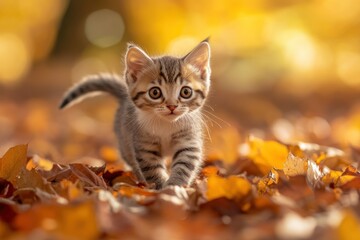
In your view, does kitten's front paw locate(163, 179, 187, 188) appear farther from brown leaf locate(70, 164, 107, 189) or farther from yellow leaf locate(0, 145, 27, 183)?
yellow leaf locate(0, 145, 27, 183)

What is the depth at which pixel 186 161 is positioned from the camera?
428cm

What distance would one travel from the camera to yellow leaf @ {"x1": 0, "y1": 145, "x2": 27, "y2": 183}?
11.2ft

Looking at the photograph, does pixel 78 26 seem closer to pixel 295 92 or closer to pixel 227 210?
pixel 295 92

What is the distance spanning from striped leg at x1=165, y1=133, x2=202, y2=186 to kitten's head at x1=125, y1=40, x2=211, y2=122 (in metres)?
0.18

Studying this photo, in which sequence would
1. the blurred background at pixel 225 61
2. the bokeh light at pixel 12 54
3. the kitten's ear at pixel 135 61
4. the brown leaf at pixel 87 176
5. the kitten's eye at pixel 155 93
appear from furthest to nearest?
1. the bokeh light at pixel 12 54
2. the blurred background at pixel 225 61
3. the kitten's ear at pixel 135 61
4. the kitten's eye at pixel 155 93
5. the brown leaf at pixel 87 176

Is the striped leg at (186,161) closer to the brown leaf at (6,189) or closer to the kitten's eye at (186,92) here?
the kitten's eye at (186,92)

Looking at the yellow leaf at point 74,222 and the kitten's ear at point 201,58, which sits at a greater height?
the yellow leaf at point 74,222

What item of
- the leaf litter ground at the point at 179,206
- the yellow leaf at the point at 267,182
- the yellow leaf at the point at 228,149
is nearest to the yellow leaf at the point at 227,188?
the leaf litter ground at the point at 179,206

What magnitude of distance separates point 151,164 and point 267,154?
703 millimetres

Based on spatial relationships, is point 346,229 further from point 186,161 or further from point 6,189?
point 186,161

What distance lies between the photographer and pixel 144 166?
14.3 ft

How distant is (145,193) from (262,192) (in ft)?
1.75

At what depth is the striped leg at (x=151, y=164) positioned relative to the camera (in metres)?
4.27

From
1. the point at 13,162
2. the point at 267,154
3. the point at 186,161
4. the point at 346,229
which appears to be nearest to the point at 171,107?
the point at 186,161
